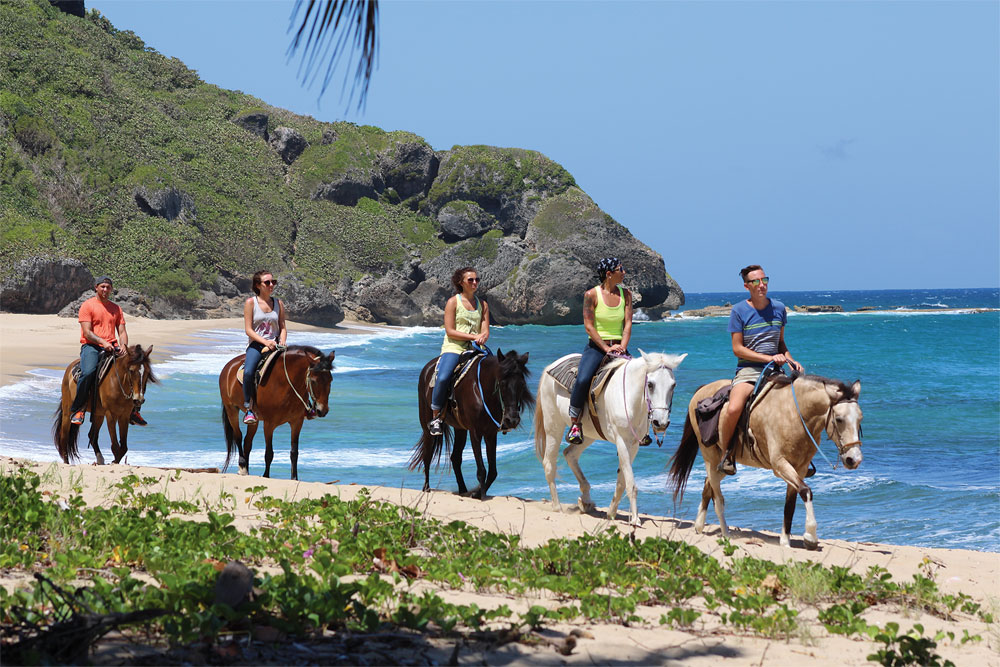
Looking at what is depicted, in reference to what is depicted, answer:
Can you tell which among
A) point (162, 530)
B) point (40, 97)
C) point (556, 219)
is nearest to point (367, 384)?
point (162, 530)

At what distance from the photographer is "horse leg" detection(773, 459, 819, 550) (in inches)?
315

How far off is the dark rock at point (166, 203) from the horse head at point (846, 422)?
62.3 metres

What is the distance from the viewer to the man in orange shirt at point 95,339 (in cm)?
1161

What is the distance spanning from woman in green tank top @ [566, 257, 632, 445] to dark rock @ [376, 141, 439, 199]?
81514 mm

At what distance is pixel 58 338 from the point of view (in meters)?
33.3

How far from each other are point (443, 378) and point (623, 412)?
2302 millimetres

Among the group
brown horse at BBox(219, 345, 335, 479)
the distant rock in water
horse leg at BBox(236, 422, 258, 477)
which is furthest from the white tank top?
the distant rock in water

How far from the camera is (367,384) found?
30.6 metres

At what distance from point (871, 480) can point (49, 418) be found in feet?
49.7

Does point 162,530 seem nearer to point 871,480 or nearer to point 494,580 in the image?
point 494,580

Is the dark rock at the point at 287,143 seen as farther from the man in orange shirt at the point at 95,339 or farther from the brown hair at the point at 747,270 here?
the brown hair at the point at 747,270

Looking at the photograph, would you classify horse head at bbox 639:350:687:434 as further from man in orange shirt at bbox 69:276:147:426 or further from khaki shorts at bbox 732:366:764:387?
man in orange shirt at bbox 69:276:147:426

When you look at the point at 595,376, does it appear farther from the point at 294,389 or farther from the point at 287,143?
the point at 287,143

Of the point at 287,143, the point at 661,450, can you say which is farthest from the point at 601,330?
the point at 287,143
